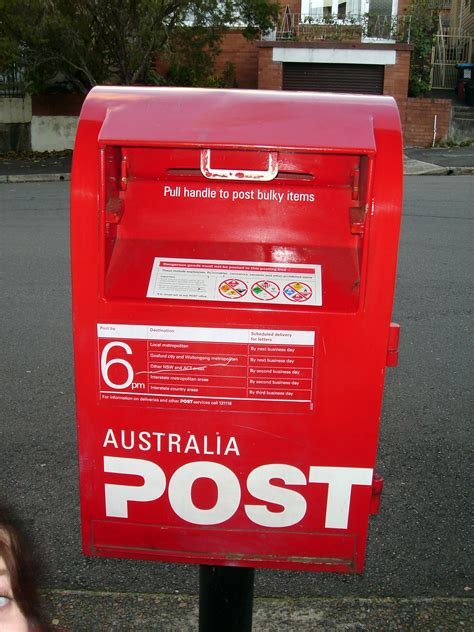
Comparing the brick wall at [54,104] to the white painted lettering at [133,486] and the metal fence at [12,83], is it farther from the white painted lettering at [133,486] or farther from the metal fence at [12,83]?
the white painted lettering at [133,486]

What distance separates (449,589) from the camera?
2.91 meters

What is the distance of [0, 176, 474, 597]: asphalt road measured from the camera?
300 centimetres

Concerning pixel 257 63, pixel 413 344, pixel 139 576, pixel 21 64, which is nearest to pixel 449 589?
pixel 139 576

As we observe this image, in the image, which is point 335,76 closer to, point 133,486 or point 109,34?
point 109,34

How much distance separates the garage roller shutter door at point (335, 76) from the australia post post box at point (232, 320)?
16.1m

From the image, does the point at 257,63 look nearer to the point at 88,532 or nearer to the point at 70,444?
the point at 70,444

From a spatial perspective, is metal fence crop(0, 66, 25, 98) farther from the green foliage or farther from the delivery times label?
the delivery times label

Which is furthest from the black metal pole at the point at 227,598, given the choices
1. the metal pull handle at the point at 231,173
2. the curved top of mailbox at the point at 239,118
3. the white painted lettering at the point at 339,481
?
the curved top of mailbox at the point at 239,118

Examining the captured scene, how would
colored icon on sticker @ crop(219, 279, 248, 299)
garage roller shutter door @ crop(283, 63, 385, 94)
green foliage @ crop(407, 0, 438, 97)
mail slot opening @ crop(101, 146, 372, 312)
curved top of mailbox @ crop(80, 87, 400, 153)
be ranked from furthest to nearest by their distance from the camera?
green foliage @ crop(407, 0, 438, 97), garage roller shutter door @ crop(283, 63, 385, 94), mail slot opening @ crop(101, 146, 372, 312), colored icon on sticker @ crop(219, 279, 248, 299), curved top of mailbox @ crop(80, 87, 400, 153)

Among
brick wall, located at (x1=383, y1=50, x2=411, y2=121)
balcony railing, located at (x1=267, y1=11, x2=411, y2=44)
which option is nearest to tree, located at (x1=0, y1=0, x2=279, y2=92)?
balcony railing, located at (x1=267, y1=11, x2=411, y2=44)

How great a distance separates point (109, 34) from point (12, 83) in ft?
10.6

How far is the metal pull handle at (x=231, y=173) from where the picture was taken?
78.0 inches

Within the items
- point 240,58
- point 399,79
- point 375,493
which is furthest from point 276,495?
point 240,58

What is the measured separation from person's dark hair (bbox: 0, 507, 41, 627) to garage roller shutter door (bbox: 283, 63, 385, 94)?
16.8 meters
